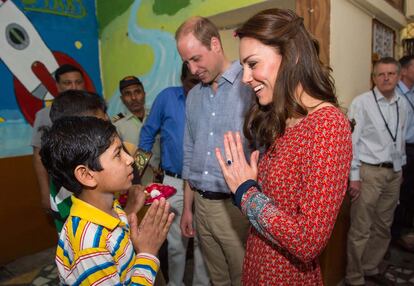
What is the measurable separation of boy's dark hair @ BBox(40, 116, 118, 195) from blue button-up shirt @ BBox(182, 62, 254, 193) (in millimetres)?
760

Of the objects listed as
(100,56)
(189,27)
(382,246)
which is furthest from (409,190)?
(100,56)

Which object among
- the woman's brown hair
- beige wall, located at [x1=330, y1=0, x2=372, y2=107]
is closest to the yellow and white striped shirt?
the woman's brown hair

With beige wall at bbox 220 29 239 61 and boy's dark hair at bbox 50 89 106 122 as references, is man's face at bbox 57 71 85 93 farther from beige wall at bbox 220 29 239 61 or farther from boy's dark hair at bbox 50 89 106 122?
beige wall at bbox 220 29 239 61

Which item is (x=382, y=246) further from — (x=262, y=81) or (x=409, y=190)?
(x=262, y=81)

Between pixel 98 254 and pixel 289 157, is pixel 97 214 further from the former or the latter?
pixel 289 157

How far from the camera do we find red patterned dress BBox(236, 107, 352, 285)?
869 millimetres

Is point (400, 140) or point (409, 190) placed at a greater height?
point (400, 140)

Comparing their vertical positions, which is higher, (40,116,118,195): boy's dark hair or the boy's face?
(40,116,118,195): boy's dark hair

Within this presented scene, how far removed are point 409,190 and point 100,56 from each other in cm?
416

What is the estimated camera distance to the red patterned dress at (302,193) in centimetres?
87

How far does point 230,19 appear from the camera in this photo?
2783mm

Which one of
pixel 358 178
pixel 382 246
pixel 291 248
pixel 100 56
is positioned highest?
pixel 100 56

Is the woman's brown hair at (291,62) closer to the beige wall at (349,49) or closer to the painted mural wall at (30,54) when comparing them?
the beige wall at (349,49)

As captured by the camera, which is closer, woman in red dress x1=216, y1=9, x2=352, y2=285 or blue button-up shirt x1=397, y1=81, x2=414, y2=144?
woman in red dress x1=216, y1=9, x2=352, y2=285
